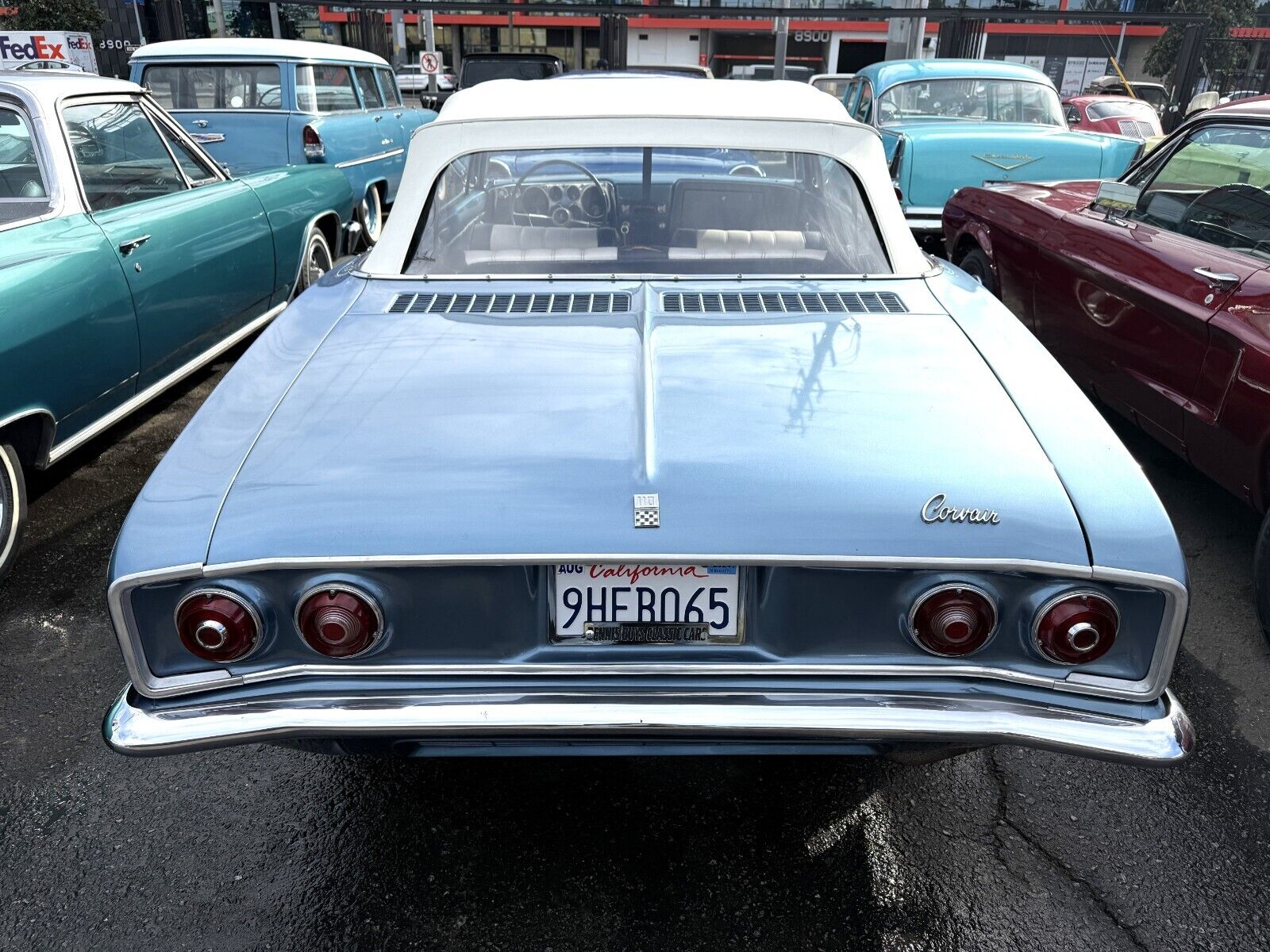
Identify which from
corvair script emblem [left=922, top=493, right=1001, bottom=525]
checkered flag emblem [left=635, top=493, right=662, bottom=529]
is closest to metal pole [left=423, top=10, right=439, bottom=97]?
checkered flag emblem [left=635, top=493, right=662, bottom=529]

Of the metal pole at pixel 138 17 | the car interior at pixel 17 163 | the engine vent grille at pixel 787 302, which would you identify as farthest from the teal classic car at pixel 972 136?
the metal pole at pixel 138 17

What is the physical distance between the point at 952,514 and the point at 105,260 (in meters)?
3.27

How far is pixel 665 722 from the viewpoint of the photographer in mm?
1733

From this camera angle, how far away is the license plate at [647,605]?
1740mm

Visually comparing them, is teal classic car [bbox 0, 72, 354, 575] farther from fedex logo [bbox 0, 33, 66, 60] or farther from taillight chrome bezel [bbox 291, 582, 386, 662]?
fedex logo [bbox 0, 33, 66, 60]

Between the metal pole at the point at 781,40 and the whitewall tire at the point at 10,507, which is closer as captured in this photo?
the whitewall tire at the point at 10,507

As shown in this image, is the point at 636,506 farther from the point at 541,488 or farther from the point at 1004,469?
the point at 1004,469

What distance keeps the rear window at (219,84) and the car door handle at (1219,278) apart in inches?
259

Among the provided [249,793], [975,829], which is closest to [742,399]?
[975,829]

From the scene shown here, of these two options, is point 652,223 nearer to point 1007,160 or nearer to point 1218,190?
point 1218,190

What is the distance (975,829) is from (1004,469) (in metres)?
1.00

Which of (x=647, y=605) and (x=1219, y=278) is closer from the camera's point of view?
(x=647, y=605)

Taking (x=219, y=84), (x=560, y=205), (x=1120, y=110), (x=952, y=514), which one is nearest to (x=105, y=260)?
(x=560, y=205)

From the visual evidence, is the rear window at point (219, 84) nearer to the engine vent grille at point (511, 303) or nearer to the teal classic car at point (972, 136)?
the teal classic car at point (972, 136)
